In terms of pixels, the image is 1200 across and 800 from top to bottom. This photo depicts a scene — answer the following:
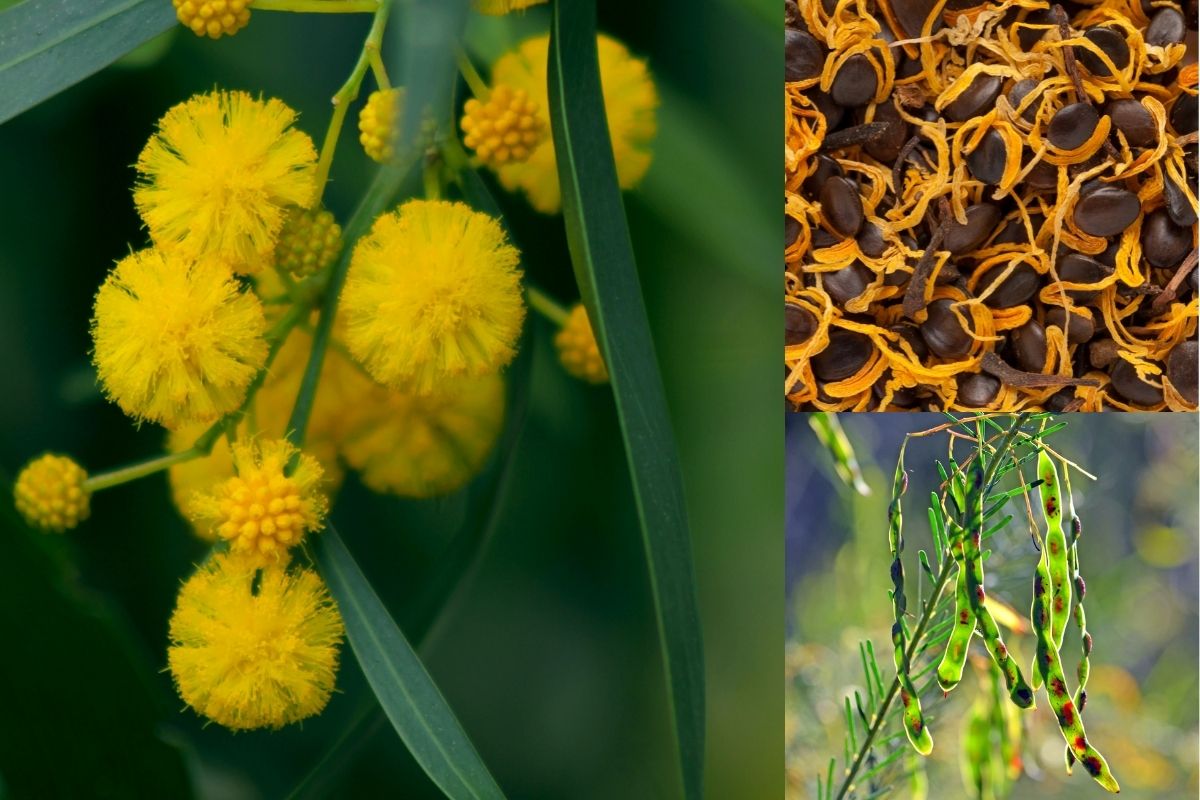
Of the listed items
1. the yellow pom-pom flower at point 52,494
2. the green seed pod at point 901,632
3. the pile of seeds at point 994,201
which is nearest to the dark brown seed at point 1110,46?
the pile of seeds at point 994,201

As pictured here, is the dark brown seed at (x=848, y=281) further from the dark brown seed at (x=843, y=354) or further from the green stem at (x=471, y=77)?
the green stem at (x=471, y=77)

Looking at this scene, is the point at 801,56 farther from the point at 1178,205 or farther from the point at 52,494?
the point at 52,494

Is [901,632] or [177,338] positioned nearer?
[177,338]

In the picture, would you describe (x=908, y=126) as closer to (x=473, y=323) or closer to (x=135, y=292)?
(x=473, y=323)

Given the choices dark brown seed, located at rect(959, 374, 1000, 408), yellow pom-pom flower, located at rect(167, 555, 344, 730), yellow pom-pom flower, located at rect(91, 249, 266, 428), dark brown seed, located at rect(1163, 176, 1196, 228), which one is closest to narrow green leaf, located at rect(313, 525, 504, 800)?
yellow pom-pom flower, located at rect(167, 555, 344, 730)

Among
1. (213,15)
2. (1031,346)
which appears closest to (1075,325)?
(1031,346)

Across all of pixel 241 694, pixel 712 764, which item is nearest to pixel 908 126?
pixel 712 764
